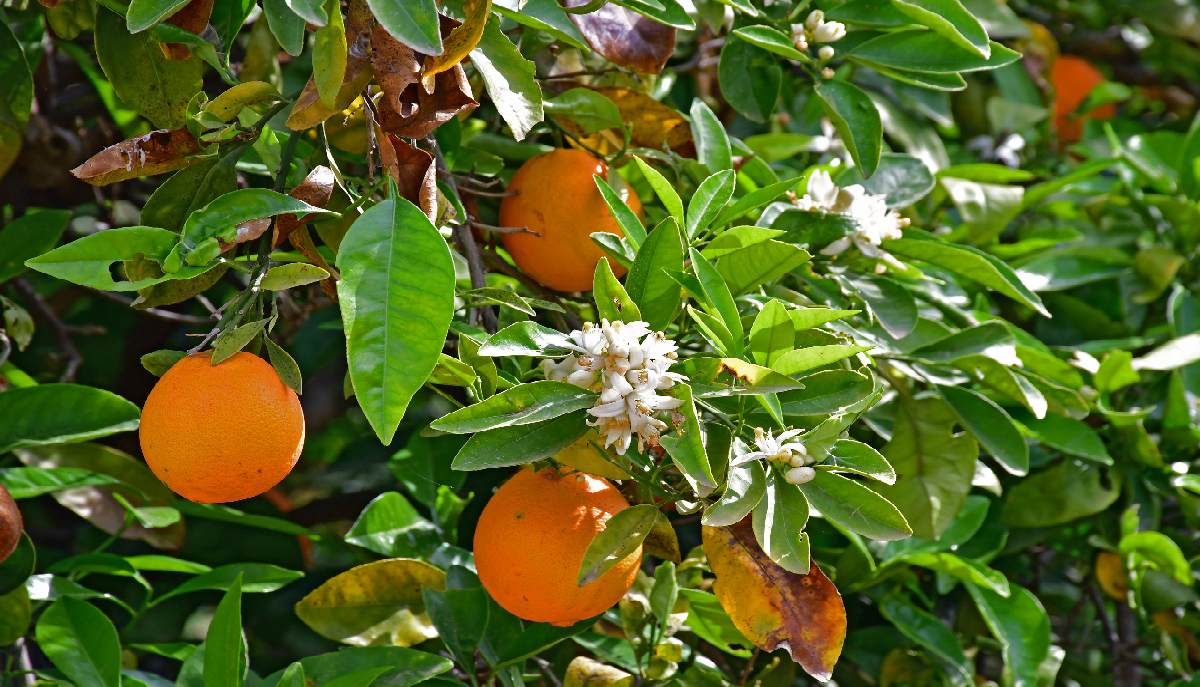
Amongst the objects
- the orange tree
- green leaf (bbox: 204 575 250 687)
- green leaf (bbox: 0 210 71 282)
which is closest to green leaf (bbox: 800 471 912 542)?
the orange tree

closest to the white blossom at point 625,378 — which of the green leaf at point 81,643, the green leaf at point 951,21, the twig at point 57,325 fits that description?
the green leaf at point 951,21

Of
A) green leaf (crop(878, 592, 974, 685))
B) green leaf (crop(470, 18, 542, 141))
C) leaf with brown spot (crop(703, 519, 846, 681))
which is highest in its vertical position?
green leaf (crop(470, 18, 542, 141))

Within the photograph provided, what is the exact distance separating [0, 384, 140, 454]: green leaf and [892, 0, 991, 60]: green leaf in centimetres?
Answer: 85

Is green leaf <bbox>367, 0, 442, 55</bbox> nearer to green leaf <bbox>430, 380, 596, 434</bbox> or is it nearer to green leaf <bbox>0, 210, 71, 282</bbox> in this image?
green leaf <bbox>430, 380, 596, 434</bbox>

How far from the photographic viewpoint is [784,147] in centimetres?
150

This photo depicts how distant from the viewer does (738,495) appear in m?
0.91

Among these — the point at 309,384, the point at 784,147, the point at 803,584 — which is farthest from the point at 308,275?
the point at 309,384

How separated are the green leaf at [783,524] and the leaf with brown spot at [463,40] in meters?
0.38

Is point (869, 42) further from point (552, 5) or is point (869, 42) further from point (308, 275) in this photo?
point (308, 275)

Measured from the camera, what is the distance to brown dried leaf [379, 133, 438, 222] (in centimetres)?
91

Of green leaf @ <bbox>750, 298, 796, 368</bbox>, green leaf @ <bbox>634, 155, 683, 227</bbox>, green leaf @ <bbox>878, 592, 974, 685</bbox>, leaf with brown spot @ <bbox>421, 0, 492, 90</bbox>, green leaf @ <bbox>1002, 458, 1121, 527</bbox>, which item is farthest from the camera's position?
green leaf @ <bbox>1002, 458, 1121, 527</bbox>

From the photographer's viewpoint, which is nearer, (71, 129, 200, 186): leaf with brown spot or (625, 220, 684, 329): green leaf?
(71, 129, 200, 186): leaf with brown spot

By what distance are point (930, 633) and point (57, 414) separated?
0.98 meters

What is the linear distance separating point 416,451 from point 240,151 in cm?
55
